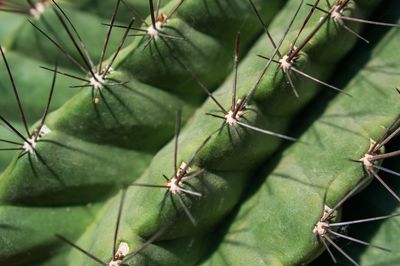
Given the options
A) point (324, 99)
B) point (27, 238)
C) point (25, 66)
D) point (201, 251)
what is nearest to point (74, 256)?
point (27, 238)

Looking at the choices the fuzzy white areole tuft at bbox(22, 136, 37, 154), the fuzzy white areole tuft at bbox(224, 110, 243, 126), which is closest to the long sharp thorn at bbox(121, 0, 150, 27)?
the fuzzy white areole tuft at bbox(224, 110, 243, 126)

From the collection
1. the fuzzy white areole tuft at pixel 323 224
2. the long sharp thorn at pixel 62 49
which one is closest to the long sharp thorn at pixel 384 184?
the fuzzy white areole tuft at pixel 323 224

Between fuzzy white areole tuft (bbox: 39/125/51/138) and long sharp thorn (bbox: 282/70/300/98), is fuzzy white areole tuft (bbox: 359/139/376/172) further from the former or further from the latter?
fuzzy white areole tuft (bbox: 39/125/51/138)

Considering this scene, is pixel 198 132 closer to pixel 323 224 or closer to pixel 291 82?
pixel 291 82

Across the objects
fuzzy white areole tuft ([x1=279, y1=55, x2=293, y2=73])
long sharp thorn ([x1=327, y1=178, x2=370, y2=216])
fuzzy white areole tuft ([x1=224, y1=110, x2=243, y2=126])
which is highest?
fuzzy white areole tuft ([x1=279, y1=55, x2=293, y2=73])

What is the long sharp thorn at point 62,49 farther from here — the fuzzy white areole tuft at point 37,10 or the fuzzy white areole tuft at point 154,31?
the fuzzy white areole tuft at point 154,31

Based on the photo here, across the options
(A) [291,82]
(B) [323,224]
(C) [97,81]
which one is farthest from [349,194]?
(C) [97,81]

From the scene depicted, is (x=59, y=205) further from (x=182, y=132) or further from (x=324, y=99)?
(x=324, y=99)

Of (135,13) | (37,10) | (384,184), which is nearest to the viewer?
(384,184)
